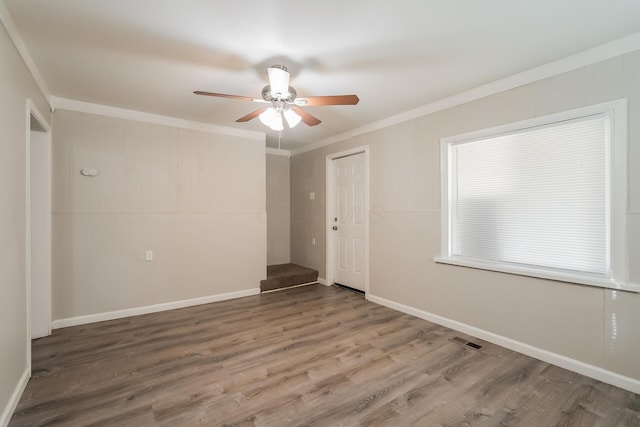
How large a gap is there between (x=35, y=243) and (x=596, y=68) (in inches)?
202

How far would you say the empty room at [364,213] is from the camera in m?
1.81

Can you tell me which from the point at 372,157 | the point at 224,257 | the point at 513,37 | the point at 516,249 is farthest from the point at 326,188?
the point at 513,37

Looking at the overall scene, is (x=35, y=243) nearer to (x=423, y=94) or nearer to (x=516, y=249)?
(x=423, y=94)

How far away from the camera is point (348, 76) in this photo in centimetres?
253

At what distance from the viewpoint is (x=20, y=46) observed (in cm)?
200

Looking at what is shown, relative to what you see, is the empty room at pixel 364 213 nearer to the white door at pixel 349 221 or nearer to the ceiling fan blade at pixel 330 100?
the ceiling fan blade at pixel 330 100

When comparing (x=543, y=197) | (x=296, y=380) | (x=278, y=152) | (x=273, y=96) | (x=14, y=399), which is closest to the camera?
(x=14, y=399)

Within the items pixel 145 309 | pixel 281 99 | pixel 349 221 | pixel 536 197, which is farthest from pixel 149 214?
pixel 536 197

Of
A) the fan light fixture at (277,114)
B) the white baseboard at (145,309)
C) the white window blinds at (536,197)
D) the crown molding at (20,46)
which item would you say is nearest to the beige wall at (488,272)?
the white window blinds at (536,197)

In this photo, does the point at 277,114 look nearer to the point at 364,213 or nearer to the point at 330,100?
the point at 330,100

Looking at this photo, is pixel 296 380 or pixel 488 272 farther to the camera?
pixel 488 272

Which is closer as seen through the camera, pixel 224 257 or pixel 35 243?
pixel 35 243

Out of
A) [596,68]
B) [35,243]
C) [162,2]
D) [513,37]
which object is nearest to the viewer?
[162,2]

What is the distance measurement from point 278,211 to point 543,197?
13.6 feet
